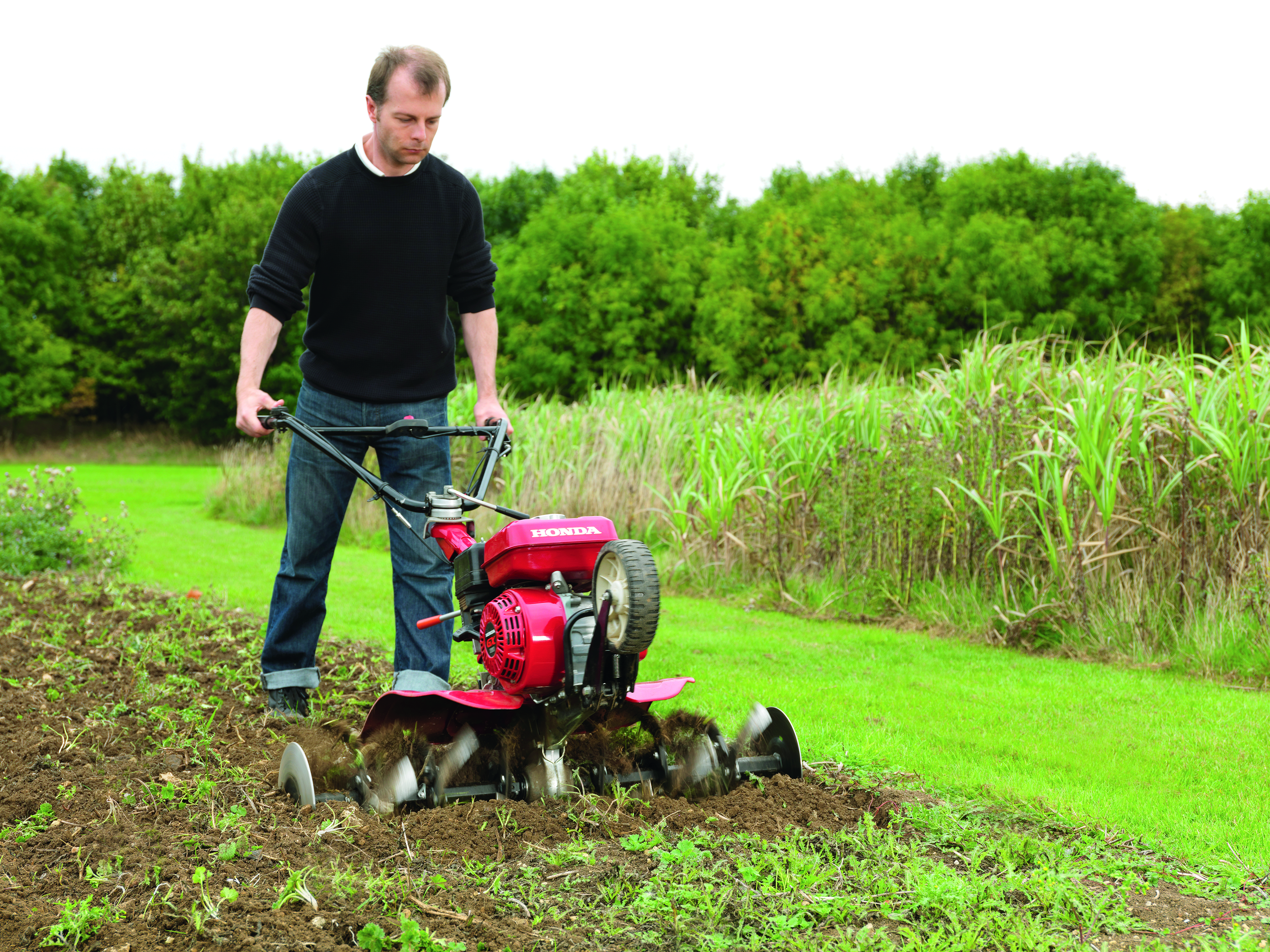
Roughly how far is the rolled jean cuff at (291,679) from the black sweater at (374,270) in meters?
1.12

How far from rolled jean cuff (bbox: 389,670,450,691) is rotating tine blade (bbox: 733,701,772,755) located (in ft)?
3.23

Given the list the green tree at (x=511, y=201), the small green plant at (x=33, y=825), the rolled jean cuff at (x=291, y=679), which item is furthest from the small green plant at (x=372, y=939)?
the green tree at (x=511, y=201)

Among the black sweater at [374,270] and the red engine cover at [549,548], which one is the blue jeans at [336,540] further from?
the red engine cover at [549,548]

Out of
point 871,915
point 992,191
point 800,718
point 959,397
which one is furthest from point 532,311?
point 871,915

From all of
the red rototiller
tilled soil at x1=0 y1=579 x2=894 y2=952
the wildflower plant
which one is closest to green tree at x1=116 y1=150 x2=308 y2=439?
the wildflower plant

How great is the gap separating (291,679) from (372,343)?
1.37 m

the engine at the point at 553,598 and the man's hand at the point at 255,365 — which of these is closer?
the engine at the point at 553,598

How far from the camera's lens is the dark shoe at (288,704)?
4359 millimetres

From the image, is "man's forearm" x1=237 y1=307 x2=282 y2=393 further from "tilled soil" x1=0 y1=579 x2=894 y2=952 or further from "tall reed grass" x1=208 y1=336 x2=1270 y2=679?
"tall reed grass" x1=208 y1=336 x2=1270 y2=679

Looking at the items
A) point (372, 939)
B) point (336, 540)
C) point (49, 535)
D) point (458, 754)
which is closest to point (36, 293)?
point (49, 535)

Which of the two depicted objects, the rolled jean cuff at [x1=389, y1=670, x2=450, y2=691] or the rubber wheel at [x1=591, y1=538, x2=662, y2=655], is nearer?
the rubber wheel at [x1=591, y1=538, x2=662, y2=655]

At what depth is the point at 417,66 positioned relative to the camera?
350 centimetres

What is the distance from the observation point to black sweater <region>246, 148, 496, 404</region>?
13.0ft

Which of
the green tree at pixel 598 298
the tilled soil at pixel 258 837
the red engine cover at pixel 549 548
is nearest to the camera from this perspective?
the tilled soil at pixel 258 837
